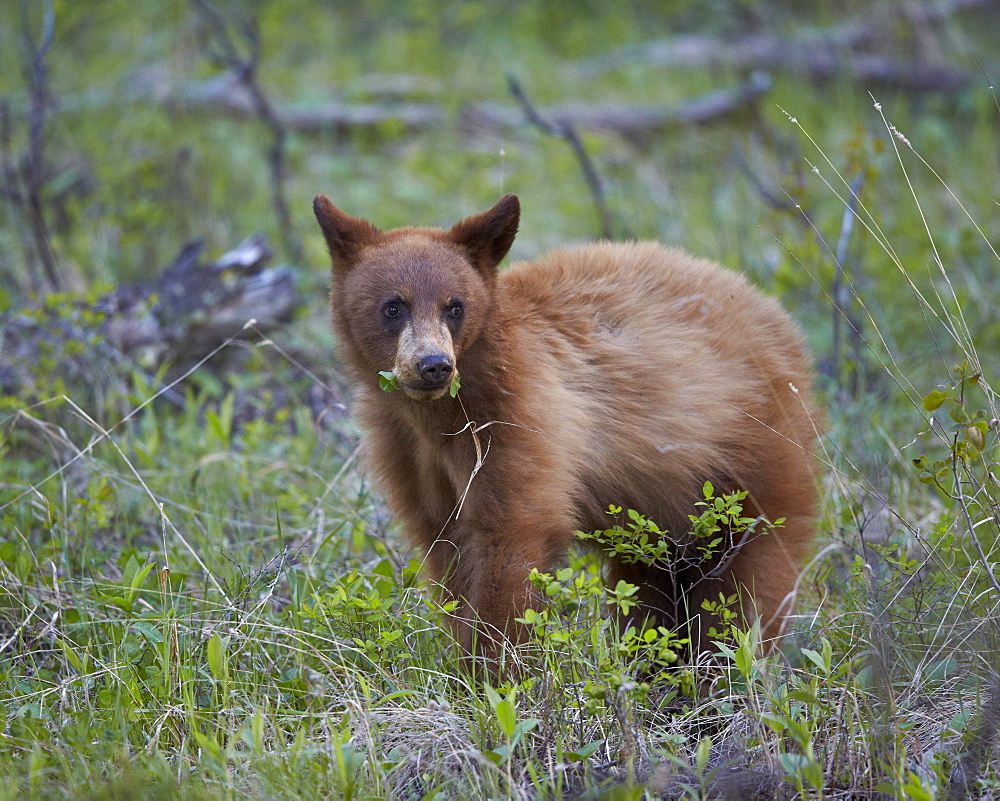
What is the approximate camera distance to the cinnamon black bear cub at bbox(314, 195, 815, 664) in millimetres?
3252

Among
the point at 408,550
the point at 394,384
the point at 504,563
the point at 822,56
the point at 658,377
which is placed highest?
the point at 822,56

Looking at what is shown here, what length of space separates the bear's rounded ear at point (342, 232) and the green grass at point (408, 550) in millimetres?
997

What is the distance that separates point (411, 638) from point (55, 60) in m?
8.15

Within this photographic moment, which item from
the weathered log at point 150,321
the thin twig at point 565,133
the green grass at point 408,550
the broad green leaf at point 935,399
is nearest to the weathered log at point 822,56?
the green grass at point 408,550

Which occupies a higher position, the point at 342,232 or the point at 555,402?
the point at 342,232

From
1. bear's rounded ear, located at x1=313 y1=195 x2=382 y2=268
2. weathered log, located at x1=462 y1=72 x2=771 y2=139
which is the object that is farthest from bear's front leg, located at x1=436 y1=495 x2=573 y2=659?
weathered log, located at x1=462 y1=72 x2=771 y2=139

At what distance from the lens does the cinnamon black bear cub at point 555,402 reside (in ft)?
10.7

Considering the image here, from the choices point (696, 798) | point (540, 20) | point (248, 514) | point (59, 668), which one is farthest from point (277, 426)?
point (540, 20)

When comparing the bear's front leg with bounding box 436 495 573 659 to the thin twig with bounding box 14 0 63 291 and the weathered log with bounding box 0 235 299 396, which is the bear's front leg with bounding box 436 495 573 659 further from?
the thin twig with bounding box 14 0 63 291

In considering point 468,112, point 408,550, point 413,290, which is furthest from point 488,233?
point 468,112

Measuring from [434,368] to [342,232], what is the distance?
79 cm

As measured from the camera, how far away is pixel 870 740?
8.54 ft

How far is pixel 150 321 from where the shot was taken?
5641 mm

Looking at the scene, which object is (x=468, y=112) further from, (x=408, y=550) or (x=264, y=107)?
(x=408, y=550)
